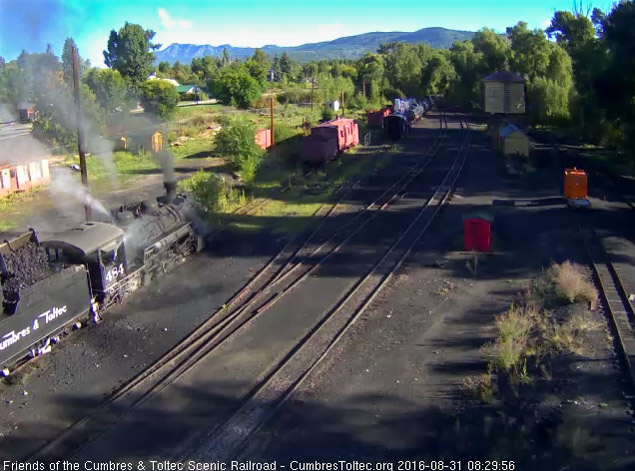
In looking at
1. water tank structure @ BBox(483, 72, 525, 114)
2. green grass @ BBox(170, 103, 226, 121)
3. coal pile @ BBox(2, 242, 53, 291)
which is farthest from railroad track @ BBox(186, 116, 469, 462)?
green grass @ BBox(170, 103, 226, 121)

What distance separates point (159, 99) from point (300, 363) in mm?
44460

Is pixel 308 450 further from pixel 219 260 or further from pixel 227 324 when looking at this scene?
pixel 219 260

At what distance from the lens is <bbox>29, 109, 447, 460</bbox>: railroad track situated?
8.20 metres

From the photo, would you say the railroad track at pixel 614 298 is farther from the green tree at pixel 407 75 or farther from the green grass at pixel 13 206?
the green tree at pixel 407 75

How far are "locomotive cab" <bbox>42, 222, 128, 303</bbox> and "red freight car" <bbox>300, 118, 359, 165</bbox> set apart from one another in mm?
17594

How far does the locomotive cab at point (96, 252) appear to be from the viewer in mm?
11172

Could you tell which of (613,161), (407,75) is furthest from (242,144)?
(407,75)

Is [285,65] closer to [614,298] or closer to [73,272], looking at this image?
[614,298]

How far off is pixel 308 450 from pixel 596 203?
18001 mm

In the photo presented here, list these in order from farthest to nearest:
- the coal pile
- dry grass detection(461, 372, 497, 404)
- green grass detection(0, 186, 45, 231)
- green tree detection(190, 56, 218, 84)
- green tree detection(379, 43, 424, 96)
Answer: green tree detection(190, 56, 218, 84), green tree detection(379, 43, 424, 96), green grass detection(0, 186, 45, 231), the coal pile, dry grass detection(461, 372, 497, 404)

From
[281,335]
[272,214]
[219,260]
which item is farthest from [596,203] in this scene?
[281,335]

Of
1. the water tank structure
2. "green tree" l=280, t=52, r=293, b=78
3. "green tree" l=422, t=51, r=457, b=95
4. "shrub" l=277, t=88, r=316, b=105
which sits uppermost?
"green tree" l=280, t=52, r=293, b=78

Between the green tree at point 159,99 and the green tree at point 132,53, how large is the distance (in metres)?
4.69

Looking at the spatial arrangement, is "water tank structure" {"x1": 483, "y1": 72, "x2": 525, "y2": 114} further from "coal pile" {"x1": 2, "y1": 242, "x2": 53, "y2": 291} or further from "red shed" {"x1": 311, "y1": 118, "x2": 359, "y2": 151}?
"coal pile" {"x1": 2, "y1": 242, "x2": 53, "y2": 291}
